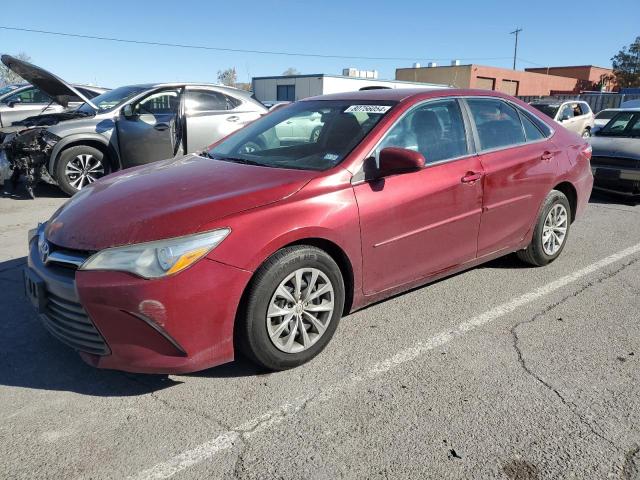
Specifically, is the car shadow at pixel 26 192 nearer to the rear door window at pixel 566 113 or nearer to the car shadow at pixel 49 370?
the car shadow at pixel 49 370

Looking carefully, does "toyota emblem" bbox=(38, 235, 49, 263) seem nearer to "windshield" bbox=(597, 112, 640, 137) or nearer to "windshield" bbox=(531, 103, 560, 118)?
"windshield" bbox=(597, 112, 640, 137)

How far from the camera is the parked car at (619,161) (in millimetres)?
7898

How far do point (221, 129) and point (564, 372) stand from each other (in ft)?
20.8

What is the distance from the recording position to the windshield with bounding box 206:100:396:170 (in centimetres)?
348

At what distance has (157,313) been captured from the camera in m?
2.54

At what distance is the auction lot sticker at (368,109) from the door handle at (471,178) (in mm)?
761

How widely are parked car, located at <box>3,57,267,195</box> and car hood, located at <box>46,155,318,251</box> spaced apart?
399 cm

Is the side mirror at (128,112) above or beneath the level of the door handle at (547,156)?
above

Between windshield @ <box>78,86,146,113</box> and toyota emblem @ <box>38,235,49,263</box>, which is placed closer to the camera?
toyota emblem @ <box>38,235,49,263</box>

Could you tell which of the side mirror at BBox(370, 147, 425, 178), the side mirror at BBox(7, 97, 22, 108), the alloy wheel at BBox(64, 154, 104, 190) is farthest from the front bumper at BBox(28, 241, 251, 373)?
the side mirror at BBox(7, 97, 22, 108)

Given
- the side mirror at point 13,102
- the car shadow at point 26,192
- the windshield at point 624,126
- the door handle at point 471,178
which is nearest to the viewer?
the door handle at point 471,178

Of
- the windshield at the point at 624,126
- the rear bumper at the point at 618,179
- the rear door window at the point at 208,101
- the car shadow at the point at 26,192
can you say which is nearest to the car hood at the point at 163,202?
the rear door window at the point at 208,101

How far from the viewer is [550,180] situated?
461 cm

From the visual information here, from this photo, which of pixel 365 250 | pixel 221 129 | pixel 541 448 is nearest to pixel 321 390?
pixel 365 250
